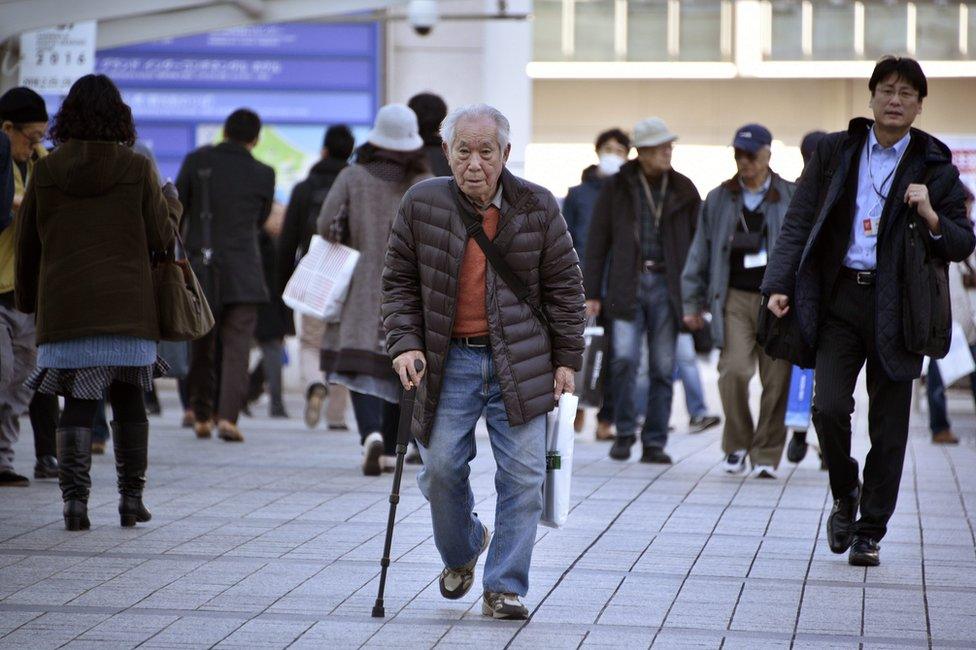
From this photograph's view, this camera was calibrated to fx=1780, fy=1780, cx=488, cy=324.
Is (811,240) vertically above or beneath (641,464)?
above

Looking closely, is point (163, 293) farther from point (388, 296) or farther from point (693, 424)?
point (693, 424)

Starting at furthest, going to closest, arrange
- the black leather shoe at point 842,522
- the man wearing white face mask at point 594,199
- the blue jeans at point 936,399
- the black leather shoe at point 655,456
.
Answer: the blue jeans at point 936,399, the man wearing white face mask at point 594,199, the black leather shoe at point 655,456, the black leather shoe at point 842,522

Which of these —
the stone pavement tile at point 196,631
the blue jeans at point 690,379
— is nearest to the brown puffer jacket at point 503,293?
the stone pavement tile at point 196,631

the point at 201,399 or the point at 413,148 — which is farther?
the point at 201,399

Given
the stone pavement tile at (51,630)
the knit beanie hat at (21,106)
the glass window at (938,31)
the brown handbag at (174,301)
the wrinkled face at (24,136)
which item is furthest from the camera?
the glass window at (938,31)

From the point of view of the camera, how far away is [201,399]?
40.7ft

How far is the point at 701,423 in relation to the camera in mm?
13898

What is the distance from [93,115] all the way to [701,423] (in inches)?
292

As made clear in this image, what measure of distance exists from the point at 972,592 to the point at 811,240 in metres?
1.50

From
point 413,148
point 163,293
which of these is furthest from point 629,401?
point 163,293

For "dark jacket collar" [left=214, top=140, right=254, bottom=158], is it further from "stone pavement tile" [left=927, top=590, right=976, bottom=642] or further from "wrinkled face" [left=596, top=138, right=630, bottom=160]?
"stone pavement tile" [left=927, top=590, right=976, bottom=642]

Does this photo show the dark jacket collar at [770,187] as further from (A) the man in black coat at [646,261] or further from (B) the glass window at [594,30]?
(B) the glass window at [594,30]

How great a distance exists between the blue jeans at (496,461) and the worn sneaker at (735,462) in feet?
15.4

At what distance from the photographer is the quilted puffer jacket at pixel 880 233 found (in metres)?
6.90
